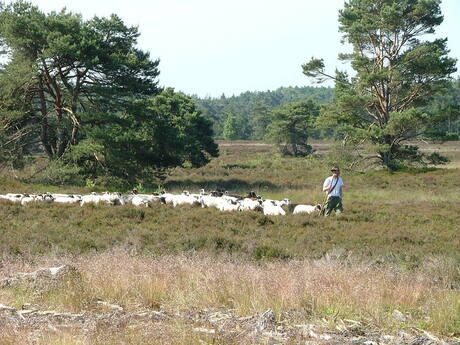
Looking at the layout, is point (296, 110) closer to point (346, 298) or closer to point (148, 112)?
point (148, 112)

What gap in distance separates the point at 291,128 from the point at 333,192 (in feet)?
192

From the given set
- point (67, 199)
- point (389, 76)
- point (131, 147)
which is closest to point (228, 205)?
point (67, 199)

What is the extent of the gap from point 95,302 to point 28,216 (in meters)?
12.0

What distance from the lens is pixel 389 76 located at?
3575 centimetres

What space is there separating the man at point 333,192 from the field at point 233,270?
1.94 feet

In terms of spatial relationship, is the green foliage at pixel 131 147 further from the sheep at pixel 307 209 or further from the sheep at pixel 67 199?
the sheep at pixel 307 209

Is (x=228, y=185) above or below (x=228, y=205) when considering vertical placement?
below

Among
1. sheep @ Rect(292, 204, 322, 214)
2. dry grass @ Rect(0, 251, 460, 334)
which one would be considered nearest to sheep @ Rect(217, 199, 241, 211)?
sheep @ Rect(292, 204, 322, 214)

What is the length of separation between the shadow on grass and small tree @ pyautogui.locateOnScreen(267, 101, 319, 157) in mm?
40212

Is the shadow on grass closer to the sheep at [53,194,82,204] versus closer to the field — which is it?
the sheep at [53,194,82,204]

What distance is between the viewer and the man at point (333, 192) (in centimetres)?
1708

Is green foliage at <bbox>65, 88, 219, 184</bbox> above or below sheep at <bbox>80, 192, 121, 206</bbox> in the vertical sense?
above

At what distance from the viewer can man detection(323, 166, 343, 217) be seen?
56.0ft

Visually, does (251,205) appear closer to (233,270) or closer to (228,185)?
(233,270)
